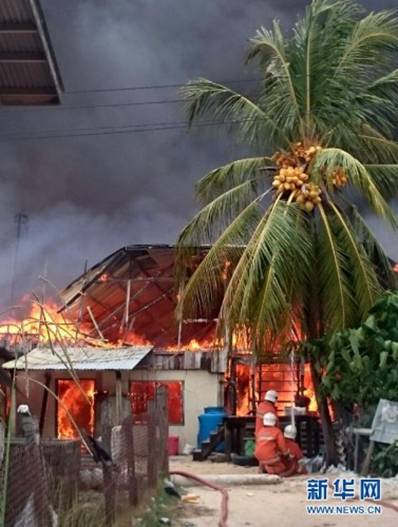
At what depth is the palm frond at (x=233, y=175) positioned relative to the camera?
53.9 feet

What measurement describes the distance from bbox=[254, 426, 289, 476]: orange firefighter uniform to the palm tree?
1636 millimetres

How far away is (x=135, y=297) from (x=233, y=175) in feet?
28.0

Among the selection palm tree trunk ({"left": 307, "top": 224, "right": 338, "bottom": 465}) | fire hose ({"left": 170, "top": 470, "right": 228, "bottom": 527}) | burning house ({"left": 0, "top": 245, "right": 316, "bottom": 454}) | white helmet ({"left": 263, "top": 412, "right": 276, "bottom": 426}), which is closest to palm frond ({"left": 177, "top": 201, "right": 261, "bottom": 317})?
palm tree trunk ({"left": 307, "top": 224, "right": 338, "bottom": 465})

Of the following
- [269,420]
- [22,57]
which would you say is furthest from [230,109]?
[22,57]

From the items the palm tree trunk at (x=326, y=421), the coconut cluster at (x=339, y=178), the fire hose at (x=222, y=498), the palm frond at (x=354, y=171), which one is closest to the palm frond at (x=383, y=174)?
the coconut cluster at (x=339, y=178)

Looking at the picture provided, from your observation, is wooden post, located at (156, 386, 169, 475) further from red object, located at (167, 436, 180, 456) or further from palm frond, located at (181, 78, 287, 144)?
red object, located at (167, 436, 180, 456)

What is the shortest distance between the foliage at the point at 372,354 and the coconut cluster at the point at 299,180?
103 inches

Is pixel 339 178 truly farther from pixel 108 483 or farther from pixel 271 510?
pixel 108 483

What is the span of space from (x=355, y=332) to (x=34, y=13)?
9.12 metres

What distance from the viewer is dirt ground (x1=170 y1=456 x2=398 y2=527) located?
29.3ft

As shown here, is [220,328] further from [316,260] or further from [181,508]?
[181,508]

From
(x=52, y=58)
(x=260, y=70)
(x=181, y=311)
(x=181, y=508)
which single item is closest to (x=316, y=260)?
(x=181, y=311)

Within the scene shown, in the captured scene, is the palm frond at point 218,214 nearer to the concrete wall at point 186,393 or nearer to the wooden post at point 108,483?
the concrete wall at point 186,393

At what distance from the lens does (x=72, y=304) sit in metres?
22.3
